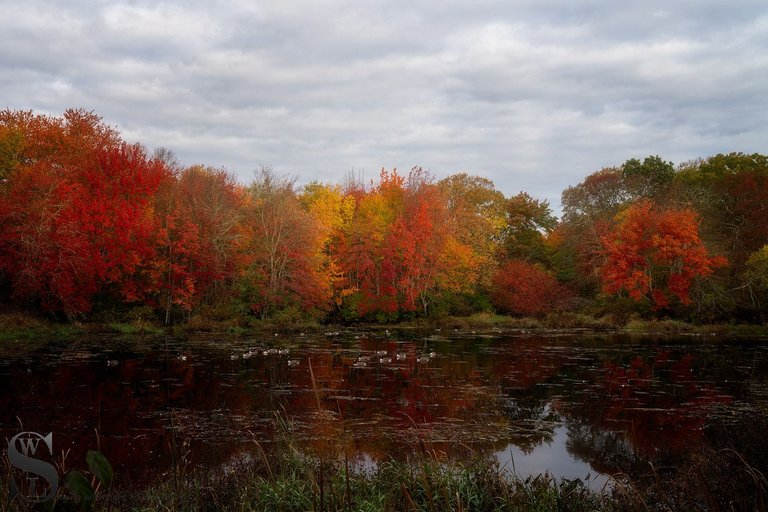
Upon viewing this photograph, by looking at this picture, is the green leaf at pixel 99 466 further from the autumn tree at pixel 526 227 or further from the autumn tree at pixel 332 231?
the autumn tree at pixel 526 227

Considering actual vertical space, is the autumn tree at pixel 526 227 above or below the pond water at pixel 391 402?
above

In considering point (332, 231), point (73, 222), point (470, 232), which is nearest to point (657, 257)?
point (470, 232)

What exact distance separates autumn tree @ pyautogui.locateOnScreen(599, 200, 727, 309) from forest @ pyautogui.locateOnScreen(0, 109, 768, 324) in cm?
13

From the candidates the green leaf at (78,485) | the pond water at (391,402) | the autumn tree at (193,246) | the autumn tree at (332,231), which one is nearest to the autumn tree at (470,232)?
the autumn tree at (332,231)

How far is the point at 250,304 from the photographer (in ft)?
126

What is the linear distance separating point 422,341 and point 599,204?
30827mm

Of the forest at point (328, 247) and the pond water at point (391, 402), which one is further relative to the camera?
the forest at point (328, 247)

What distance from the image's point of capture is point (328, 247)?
4475cm

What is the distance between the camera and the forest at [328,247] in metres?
32.6

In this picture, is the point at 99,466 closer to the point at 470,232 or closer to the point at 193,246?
the point at 193,246

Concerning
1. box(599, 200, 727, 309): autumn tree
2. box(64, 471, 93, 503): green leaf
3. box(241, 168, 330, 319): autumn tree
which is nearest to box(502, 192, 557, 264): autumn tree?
box(599, 200, 727, 309): autumn tree

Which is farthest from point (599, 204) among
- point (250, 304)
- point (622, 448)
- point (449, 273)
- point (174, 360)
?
point (622, 448)

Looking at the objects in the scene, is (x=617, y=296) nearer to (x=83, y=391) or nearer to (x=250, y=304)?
(x=250, y=304)

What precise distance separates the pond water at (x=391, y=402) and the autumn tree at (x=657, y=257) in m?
11.7
